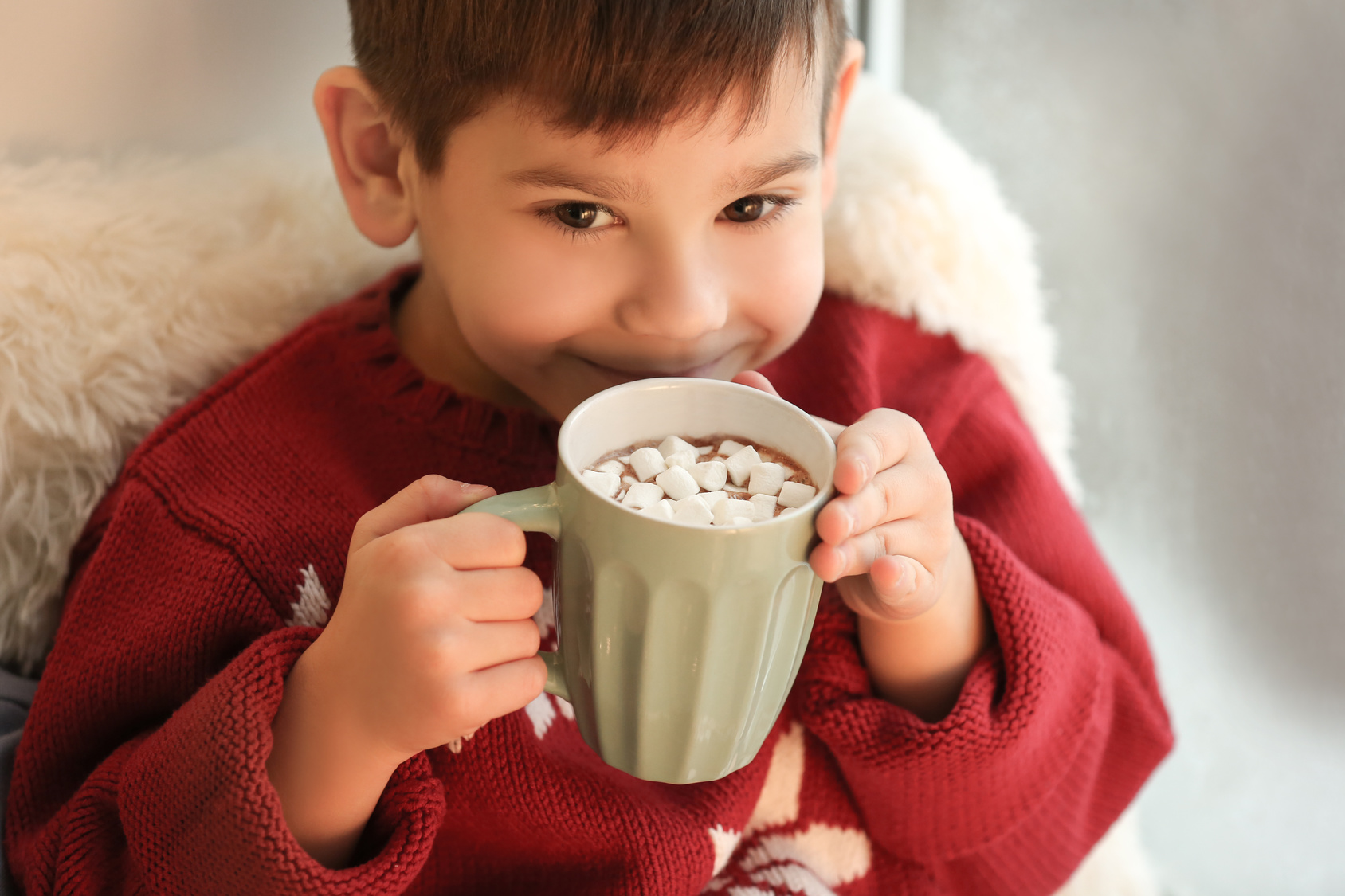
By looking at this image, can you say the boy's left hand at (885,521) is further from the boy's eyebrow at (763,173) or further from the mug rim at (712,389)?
the boy's eyebrow at (763,173)

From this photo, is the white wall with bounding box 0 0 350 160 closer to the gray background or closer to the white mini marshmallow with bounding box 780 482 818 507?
the gray background

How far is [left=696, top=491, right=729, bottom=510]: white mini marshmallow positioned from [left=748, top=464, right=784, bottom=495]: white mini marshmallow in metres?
0.02

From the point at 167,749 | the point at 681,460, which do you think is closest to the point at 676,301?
the point at 681,460

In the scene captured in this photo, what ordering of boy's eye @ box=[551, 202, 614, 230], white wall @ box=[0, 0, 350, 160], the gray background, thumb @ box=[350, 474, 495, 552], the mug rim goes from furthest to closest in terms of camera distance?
the gray background, white wall @ box=[0, 0, 350, 160], boy's eye @ box=[551, 202, 614, 230], thumb @ box=[350, 474, 495, 552], the mug rim

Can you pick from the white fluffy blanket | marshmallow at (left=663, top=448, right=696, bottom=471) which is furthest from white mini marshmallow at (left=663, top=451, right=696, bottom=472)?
the white fluffy blanket

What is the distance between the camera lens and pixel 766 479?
22.5 inches

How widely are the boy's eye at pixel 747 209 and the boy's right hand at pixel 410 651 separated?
27 centimetres

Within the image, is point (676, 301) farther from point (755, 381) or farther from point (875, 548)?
point (875, 548)

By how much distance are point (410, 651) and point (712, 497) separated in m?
0.17

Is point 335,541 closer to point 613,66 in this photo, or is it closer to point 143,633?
point 143,633

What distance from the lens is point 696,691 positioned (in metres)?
0.56

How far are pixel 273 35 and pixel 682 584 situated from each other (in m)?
0.69

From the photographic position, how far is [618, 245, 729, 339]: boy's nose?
2.32 ft

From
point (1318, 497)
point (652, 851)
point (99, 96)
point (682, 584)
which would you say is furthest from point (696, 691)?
point (1318, 497)
